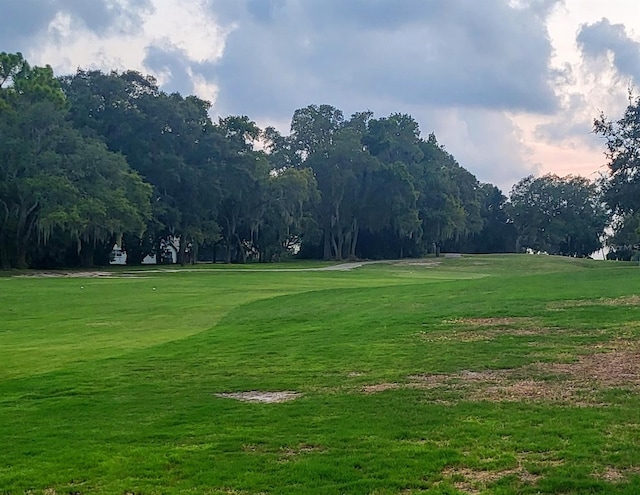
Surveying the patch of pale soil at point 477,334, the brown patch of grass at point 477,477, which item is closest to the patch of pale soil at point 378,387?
the brown patch of grass at point 477,477

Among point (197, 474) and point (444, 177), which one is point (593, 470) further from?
point (444, 177)

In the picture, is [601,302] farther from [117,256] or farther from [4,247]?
[117,256]

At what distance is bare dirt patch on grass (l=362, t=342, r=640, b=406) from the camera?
892cm

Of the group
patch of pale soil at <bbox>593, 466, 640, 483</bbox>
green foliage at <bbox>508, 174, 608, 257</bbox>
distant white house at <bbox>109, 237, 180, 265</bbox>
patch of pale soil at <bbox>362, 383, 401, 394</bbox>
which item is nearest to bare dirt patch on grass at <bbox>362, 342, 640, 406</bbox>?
patch of pale soil at <bbox>362, 383, 401, 394</bbox>

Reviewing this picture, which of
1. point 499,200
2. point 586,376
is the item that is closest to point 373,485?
point 586,376

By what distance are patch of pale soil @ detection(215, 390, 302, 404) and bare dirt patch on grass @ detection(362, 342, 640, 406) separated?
3.22ft

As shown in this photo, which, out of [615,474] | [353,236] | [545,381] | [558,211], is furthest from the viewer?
[558,211]

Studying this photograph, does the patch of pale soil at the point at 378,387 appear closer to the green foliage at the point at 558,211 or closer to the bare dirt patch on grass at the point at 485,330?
the bare dirt patch on grass at the point at 485,330

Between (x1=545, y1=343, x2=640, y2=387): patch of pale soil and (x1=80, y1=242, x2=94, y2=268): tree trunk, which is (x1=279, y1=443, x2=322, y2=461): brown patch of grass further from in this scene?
(x1=80, y1=242, x2=94, y2=268): tree trunk

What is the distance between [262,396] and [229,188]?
199ft

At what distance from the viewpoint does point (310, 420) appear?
26.5 feet

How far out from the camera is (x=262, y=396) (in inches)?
381

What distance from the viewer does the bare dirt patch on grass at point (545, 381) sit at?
892 cm

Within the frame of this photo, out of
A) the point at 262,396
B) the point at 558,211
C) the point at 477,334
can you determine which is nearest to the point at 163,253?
the point at 558,211
